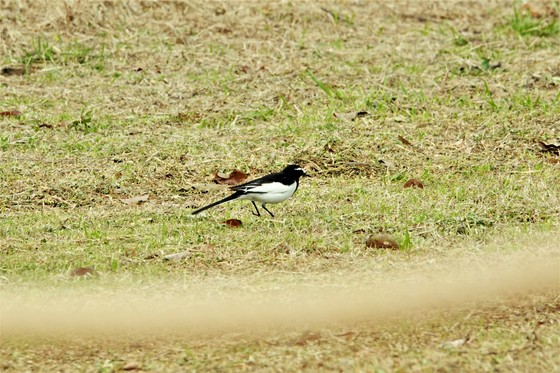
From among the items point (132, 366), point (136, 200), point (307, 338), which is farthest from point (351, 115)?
point (132, 366)

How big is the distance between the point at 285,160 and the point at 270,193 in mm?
1454

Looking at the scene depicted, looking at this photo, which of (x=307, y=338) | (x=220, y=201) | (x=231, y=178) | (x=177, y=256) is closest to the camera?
(x=307, y=338)

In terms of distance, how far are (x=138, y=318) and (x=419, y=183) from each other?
2.83 m

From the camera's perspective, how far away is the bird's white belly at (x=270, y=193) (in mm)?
6031

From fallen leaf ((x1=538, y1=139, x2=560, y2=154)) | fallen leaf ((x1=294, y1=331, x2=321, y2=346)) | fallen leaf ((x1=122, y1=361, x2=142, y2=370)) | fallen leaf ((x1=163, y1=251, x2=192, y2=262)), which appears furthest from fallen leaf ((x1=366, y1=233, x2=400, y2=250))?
fallen leaf ((x1=538, y1=139, x2=560, y2=154))

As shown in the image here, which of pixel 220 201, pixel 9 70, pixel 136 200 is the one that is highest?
pixel 220 201

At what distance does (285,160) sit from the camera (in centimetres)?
750

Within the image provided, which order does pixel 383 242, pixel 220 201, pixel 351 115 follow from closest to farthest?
1. pixel 383 242
2. pixel 220 201
3. pixel 351 115

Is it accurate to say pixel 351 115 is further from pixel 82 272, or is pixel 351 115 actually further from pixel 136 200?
pixel 82 272

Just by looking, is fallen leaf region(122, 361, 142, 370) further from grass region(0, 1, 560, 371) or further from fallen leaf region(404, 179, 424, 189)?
fallen leaf region(404, 179, 424, 189)

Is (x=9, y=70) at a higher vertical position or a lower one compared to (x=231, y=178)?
higher

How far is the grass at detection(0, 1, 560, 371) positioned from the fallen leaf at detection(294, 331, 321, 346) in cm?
1

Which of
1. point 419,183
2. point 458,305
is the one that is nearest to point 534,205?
point 419,183

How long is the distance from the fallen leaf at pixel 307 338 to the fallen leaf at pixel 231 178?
2.86 meters
